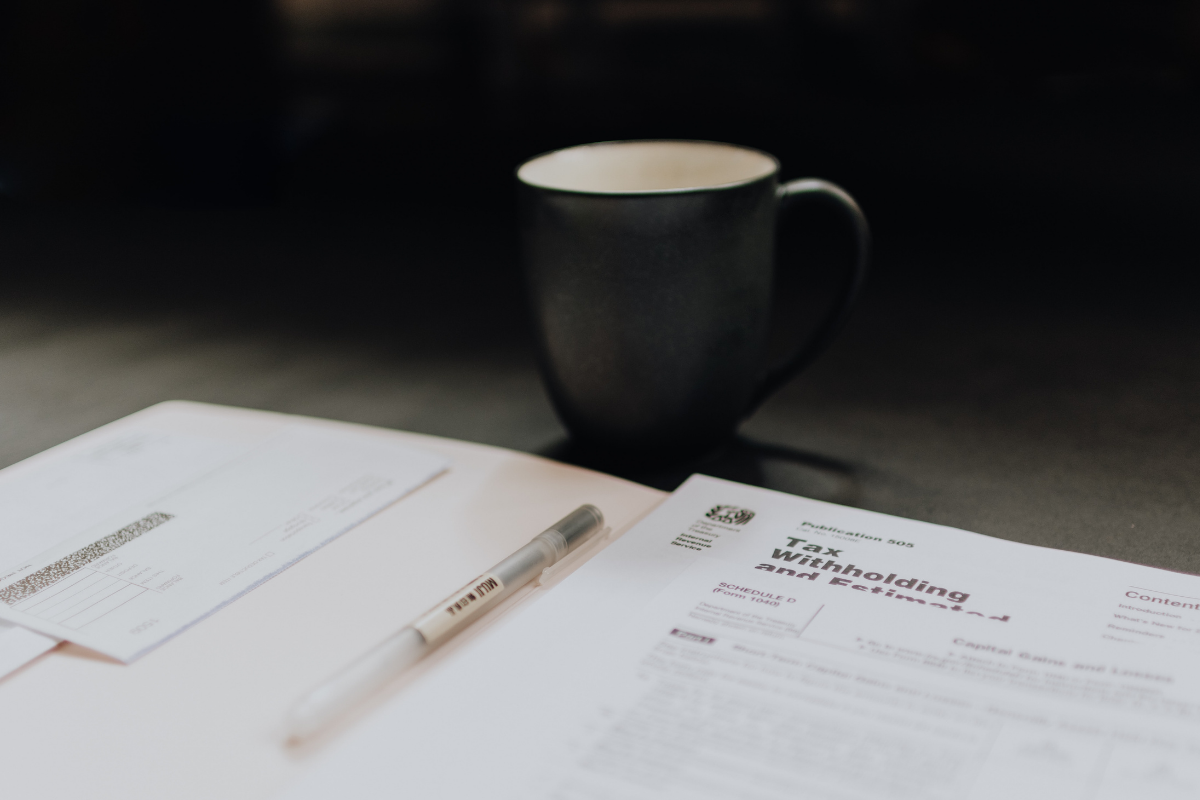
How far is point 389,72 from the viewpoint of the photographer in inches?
44.3

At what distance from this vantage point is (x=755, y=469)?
0.52m

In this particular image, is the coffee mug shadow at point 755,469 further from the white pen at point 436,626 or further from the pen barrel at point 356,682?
the pen barrel at point 356,682

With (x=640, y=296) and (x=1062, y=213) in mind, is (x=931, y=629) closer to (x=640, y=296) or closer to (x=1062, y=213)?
(x=640, y=296)

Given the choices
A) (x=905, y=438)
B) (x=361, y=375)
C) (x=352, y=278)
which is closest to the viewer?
(x=905, y=438)

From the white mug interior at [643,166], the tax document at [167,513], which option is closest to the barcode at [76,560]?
the tax document at [167,513]

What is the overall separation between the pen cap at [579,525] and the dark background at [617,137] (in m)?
0.09

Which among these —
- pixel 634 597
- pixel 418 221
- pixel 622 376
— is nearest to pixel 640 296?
pixel 622 376

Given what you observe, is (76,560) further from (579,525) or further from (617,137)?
(617,137)

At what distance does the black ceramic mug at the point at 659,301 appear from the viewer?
1.50ft

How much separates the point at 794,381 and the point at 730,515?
23 cm

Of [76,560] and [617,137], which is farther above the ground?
[617,137]

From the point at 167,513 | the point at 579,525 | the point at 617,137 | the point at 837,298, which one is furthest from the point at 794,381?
the point at 617,137

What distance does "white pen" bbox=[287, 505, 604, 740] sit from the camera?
310mm

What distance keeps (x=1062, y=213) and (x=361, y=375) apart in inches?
27.7
